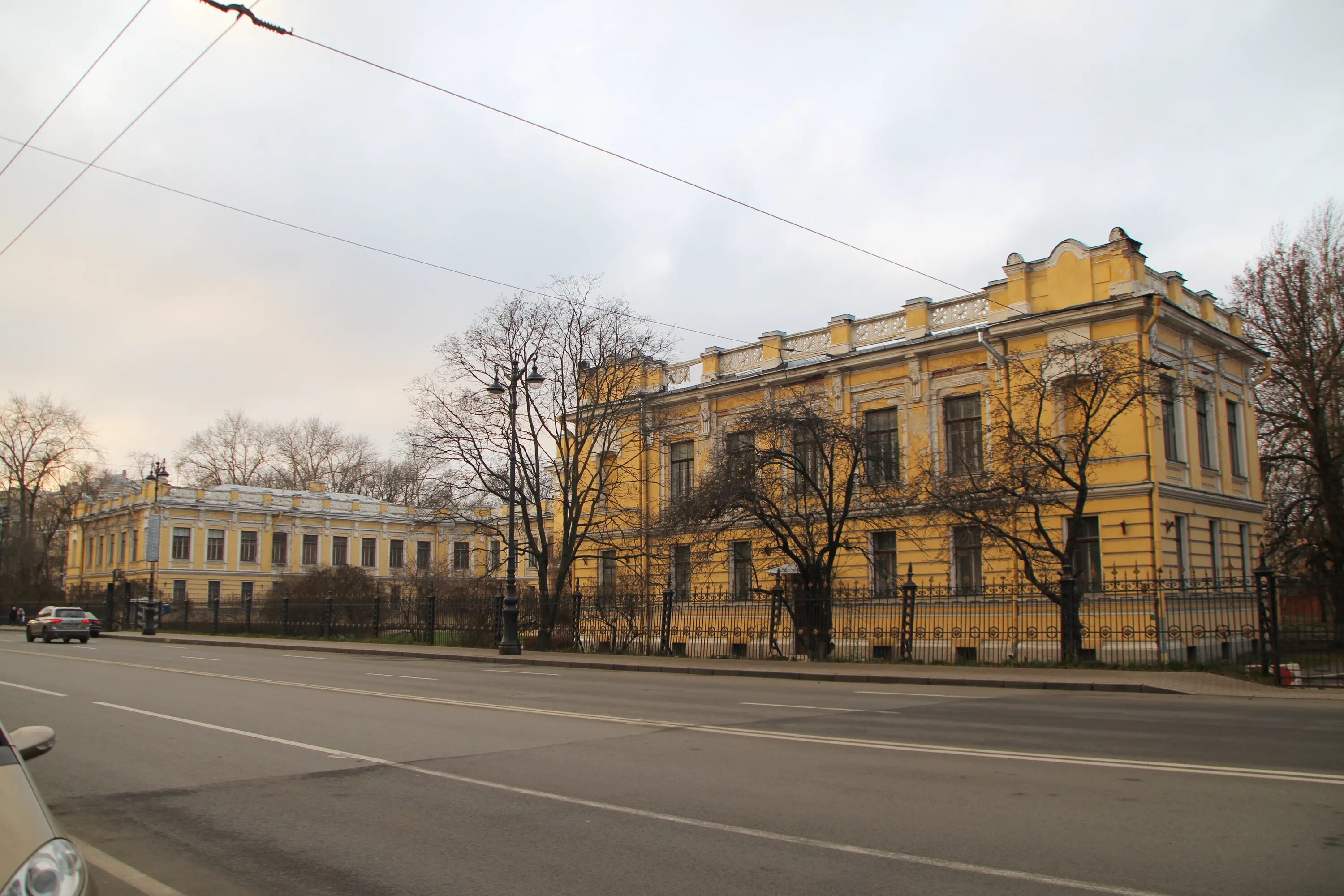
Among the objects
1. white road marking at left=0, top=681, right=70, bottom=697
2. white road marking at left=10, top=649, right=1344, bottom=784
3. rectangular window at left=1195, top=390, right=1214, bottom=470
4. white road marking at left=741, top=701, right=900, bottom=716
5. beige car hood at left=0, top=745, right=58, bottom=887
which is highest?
rectangular window at left=1195, top=390, right=1214, bottom=470

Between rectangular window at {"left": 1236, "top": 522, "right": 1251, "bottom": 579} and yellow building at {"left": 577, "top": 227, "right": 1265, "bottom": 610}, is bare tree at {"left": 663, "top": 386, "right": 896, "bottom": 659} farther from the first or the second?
rectangular window at {"left": 1236, "top": 522, "right": 1251, "bottom": 579}

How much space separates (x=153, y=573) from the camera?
53.9m

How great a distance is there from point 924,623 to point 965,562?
8.16 feet

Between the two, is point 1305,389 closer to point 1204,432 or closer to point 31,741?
point 1204,432

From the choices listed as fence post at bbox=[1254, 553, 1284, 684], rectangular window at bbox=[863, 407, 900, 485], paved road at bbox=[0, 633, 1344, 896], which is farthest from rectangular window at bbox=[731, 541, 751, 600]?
paved road at bbox=[0, 633, 1344, 896]

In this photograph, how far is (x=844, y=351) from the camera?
34.0 metres

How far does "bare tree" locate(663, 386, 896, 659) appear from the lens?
25.8 m

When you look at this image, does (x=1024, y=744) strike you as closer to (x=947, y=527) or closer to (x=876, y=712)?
(x=876, y=712)

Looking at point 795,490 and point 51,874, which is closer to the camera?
point 51,874

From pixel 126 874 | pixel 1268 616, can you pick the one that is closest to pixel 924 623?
pixel 1268 616

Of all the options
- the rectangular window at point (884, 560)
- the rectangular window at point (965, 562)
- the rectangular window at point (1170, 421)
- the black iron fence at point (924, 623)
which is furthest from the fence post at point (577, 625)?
the rectangular window at point (1170, 421)

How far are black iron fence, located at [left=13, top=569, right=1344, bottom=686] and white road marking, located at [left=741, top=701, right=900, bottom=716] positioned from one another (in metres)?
8.56

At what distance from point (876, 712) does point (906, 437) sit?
20.3m

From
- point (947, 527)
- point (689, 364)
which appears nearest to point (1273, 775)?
point (947, 527)
